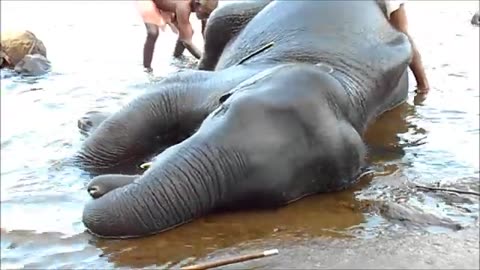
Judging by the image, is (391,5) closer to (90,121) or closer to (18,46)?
(90,121)

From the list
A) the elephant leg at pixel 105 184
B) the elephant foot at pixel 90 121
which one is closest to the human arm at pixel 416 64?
the elephant foot at pixel 90 121

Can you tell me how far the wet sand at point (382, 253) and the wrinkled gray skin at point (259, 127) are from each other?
1.37 ft

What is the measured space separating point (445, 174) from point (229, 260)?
1657mm

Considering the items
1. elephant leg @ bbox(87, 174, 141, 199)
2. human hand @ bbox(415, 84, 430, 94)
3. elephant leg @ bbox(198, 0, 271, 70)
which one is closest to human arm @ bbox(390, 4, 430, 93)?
human hand @ bbox(415, 84, 430, 94)

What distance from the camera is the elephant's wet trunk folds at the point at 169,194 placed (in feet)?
12.6

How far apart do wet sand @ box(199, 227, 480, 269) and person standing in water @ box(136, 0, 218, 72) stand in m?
4.60

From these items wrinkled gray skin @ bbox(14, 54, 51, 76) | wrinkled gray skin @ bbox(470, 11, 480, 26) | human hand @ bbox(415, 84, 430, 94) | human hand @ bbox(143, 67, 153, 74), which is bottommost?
wrinkled gray skin @ bbox(470, 11, 480, 26)

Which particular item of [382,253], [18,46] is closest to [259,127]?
[382,253]

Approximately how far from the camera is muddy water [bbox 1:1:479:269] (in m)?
3.79

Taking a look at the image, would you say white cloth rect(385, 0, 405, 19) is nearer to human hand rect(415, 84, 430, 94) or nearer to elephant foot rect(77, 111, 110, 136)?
human hand rect(415, 84, 430, 94)

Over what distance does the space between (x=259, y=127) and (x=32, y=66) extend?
14.5 ft

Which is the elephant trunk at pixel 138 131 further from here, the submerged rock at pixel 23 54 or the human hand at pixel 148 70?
the submerged rock at pixel 23 54

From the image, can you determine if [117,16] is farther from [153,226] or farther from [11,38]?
[153,226]

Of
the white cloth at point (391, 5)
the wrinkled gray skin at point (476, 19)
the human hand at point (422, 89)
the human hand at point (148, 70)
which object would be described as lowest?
the wrinkled gray skin at point (476, 19)
